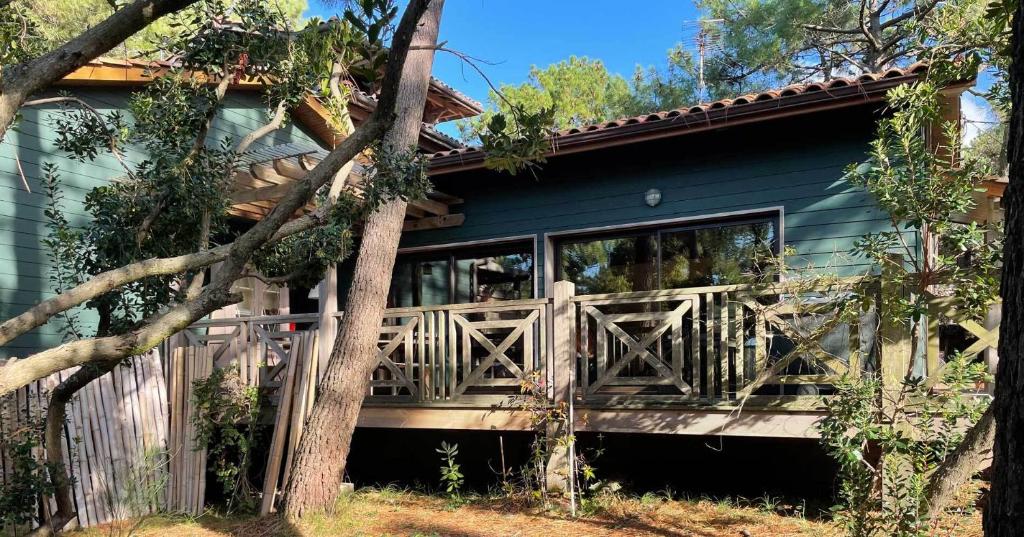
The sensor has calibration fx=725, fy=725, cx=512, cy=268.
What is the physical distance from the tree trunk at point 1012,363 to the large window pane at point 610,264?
6426 millimetres

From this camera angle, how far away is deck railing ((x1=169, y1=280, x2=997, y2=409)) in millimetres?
5145

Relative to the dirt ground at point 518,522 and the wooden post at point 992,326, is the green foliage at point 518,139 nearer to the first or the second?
the dirt ground at point 518,522

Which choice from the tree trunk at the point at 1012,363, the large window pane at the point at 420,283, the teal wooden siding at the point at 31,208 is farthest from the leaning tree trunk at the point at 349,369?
the tree trunk at the point at 1012,363

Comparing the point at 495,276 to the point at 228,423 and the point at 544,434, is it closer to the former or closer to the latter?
the point at 544,434

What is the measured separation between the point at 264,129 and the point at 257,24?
805 mm

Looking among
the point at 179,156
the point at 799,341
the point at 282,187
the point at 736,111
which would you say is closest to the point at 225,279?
the point at 179,156

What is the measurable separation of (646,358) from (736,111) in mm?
2804

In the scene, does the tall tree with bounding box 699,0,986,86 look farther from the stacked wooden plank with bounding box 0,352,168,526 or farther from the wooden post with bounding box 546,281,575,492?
the stacked wooden plank with bounding box 0,352,168,526

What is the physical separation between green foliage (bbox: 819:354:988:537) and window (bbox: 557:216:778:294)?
307cm

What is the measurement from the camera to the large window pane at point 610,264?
8.38 meters

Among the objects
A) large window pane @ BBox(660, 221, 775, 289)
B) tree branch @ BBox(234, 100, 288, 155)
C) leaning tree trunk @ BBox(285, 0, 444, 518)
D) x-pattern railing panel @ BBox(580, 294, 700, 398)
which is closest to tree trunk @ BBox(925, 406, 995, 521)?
x-pattern railing panel @ BBox(580, 294, 700, 398)

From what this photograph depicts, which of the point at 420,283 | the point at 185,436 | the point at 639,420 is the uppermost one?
the point at 420,283

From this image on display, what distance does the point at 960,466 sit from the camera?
4.00 m

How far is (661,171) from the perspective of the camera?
827 cm
